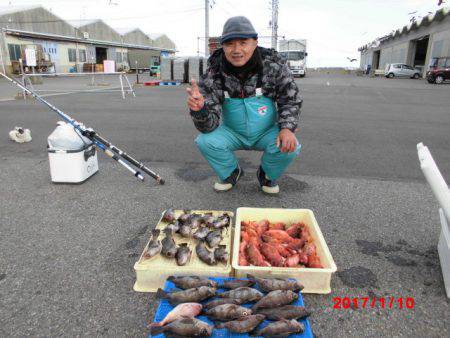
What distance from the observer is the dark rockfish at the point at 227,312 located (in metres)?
1.91

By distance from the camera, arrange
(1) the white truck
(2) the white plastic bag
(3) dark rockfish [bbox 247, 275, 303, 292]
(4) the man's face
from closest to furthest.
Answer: (3) dark rockfish [bbox 247, 275, 303, 292] → (4) the man's face → (2) the white plastic bag → (1) the white truck

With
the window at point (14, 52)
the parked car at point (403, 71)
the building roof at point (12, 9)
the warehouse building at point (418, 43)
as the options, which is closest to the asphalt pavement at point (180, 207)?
the window at point (14, 52)

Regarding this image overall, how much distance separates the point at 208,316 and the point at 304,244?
41.9 inches

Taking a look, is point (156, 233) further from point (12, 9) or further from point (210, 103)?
point (12, 9)

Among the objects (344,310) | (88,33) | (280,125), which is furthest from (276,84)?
(88,33)

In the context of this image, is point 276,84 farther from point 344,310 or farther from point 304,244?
point 344,310

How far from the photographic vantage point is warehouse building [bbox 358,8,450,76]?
110 ft

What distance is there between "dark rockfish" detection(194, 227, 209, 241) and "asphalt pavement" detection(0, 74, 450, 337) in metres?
0.54

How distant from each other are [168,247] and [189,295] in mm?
587

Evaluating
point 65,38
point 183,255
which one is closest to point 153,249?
point 183,255

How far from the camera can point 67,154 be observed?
4.11 meters

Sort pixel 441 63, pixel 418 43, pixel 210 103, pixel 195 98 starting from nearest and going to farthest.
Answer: pixel 195 98
pixel 210 103
pixel 441 63
pixel 418 43

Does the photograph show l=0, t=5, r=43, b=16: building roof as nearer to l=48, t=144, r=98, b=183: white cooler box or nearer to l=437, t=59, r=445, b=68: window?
l=48, t=144, r=98, b=183: white cooler box

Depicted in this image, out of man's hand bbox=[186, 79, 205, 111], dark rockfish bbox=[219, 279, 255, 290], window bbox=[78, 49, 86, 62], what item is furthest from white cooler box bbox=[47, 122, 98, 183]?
window bbox=[78, 49, 86, 62]
